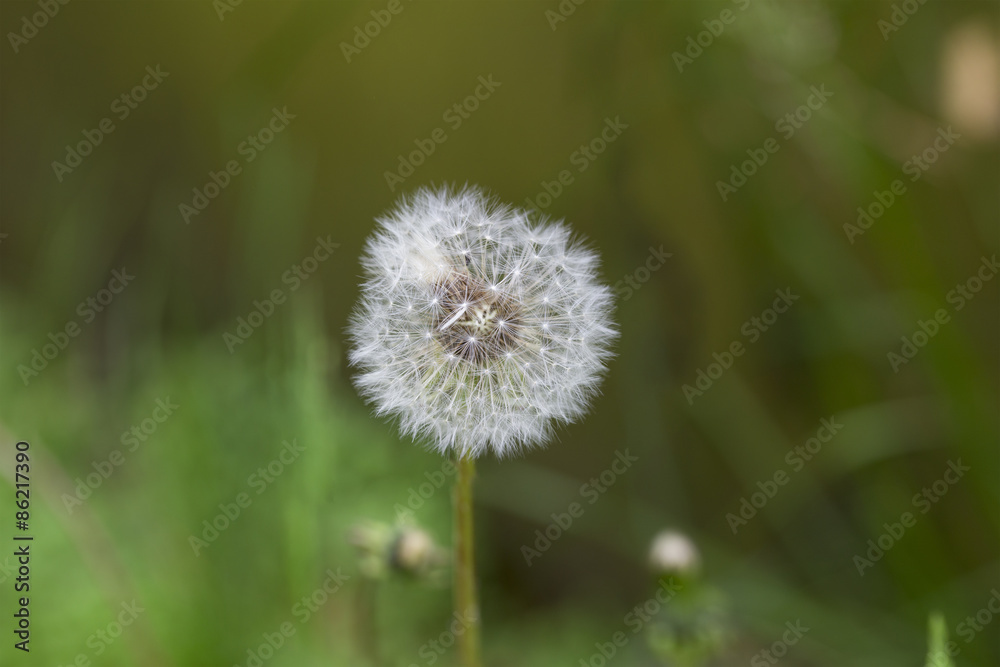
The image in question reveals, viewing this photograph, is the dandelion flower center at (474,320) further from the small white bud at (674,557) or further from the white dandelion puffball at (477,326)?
the small white bud at (674,557)

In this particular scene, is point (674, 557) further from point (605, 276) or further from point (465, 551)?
point (605, 276)

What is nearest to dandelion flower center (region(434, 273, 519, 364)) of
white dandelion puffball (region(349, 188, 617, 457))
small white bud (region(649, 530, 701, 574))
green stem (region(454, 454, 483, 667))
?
white dandelion puffball (region(349, 188, 617, 457))

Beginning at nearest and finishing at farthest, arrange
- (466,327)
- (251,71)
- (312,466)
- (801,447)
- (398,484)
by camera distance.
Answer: (466,327) → (312,466) → (398,484) → (251,71) → (801,447)

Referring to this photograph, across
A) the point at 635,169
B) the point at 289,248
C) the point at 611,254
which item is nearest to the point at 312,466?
the point at 289,248

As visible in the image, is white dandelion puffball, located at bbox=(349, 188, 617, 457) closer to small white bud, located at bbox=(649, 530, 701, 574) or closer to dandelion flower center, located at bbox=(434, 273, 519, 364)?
dandelion flower center, located at bbox=(434, 273, 519, 364)

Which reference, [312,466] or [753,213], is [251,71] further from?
[753,213]

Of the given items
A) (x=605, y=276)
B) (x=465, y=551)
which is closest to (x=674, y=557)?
(x=465, y=551)
